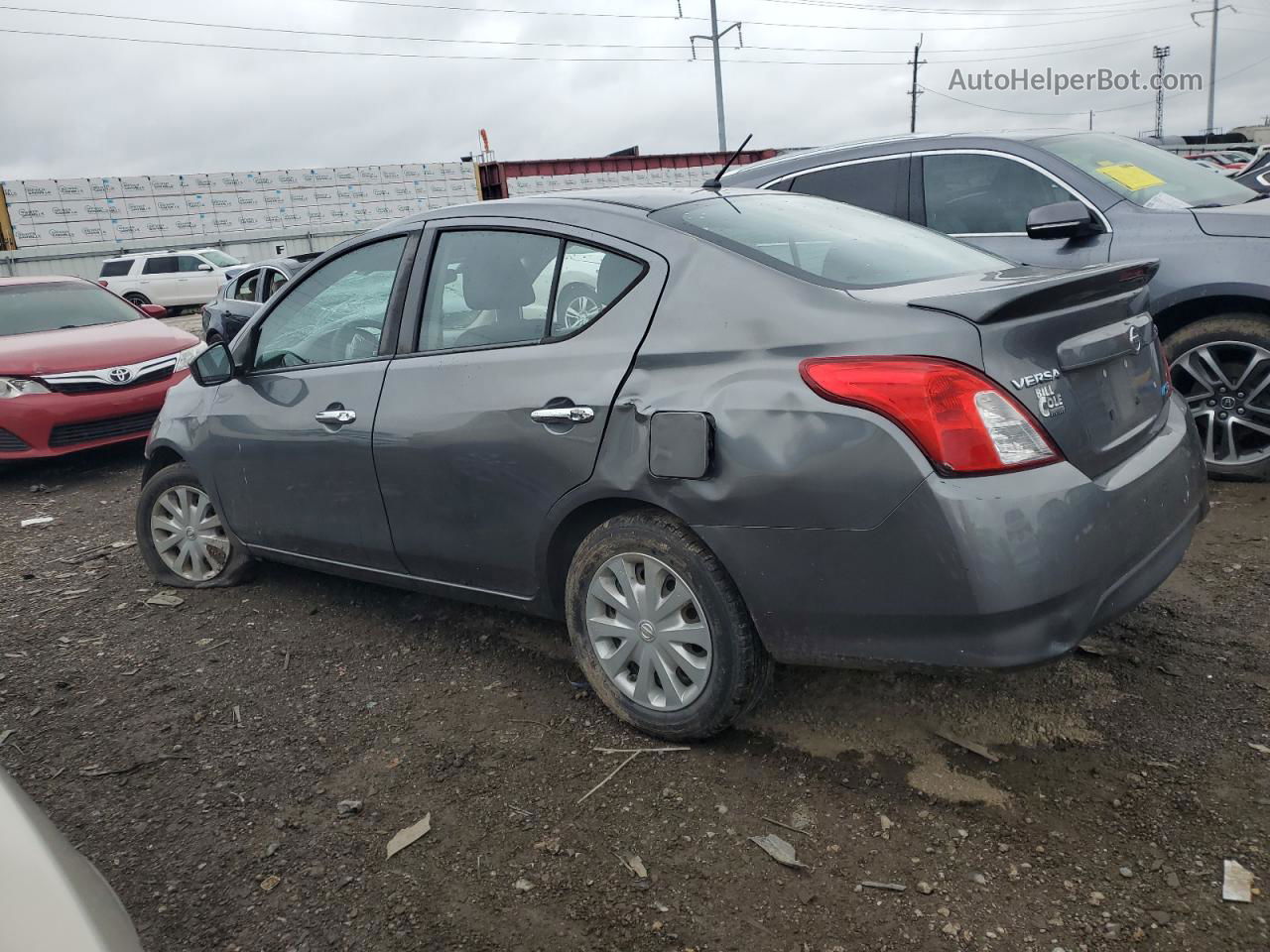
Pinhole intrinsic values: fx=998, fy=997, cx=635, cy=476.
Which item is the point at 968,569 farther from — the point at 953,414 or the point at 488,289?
the point at 488,289

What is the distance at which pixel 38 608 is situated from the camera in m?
4.62

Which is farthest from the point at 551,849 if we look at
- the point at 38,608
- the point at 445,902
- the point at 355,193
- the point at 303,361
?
the point at 355,193

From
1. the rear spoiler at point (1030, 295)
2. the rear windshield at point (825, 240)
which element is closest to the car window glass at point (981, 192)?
the rear windshield at point (825, 240)

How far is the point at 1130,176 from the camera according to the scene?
201 inches

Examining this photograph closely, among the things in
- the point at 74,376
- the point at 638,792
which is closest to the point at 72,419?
the point at 74,376

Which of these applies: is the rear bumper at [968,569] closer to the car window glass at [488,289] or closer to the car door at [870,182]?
the car window glass at [488,289]

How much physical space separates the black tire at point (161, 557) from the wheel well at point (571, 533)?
1819 millimetres

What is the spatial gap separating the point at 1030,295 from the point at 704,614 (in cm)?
116

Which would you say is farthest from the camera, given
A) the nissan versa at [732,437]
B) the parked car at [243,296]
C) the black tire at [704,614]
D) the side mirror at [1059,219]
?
the parked car at [243,296]

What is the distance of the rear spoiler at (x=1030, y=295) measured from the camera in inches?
93.7

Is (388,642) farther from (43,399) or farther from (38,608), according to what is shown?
(43,399)

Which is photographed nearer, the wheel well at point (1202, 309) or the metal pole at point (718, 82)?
the wheel well at point (1202, 309)

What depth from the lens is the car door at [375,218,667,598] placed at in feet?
9.44

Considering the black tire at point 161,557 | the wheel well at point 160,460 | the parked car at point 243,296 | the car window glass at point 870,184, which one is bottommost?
the black tire at point 161,557
